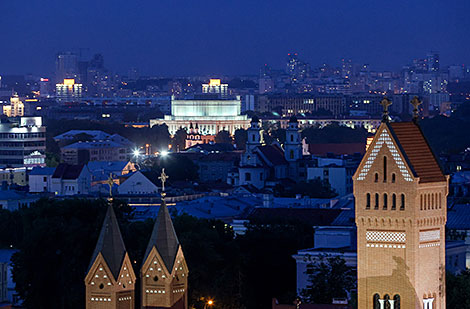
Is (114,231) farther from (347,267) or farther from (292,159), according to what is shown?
(292,159)

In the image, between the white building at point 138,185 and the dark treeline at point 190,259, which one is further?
the white building at point 138,185

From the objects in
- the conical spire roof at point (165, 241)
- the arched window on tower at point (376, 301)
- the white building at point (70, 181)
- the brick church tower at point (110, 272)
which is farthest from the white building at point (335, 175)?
the arched window on tower at point (376, 301)

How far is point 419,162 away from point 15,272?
33.8 metres

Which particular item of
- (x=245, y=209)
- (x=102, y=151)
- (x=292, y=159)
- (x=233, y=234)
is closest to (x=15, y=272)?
(x=233, y=234)

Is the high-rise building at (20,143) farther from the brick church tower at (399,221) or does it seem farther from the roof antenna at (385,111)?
A: the brick church tower at (399,221)

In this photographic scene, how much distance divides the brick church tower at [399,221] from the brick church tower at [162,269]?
1253 centimetres

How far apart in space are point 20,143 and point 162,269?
119556 mm

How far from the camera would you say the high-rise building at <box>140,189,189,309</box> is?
53.7 metres

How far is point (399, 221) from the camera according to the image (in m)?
41.4

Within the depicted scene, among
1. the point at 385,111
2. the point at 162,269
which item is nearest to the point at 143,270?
the point at 162,269

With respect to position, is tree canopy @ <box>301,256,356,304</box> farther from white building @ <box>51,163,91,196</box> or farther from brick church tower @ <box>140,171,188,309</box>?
white building @ <box>51,163,91,196</box>

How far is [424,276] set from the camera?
137ft

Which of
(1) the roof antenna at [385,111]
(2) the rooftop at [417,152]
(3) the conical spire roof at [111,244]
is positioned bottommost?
(3) the conical spire roof at [111,244]

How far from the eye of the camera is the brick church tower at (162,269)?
53.7 metres
